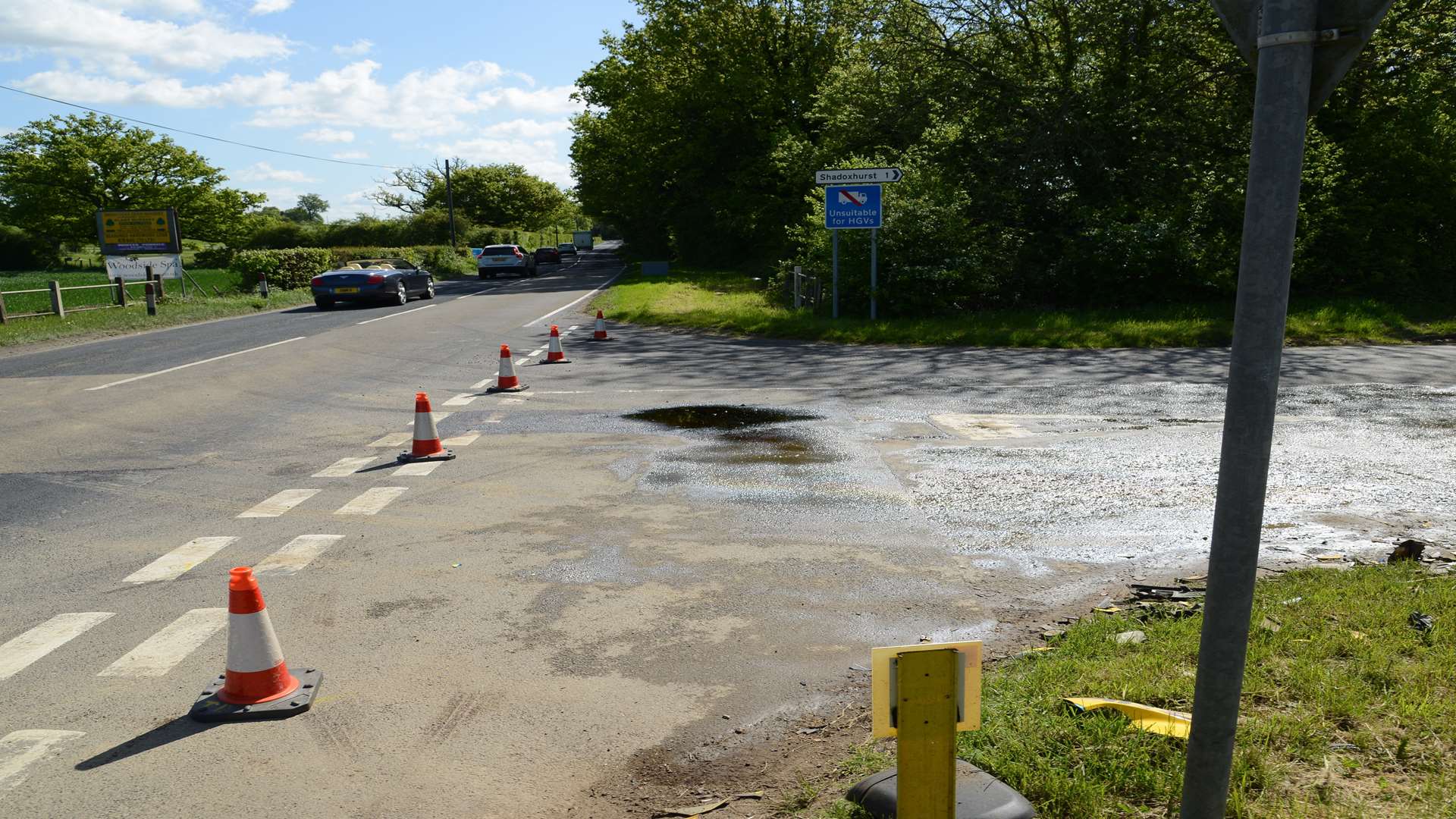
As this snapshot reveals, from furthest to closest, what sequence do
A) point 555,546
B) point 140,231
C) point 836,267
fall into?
point 140,231 < point 836,267 < point 555,546

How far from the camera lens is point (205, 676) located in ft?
13.7

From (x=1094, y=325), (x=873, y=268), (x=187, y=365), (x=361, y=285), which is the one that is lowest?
(x=187, y=365)

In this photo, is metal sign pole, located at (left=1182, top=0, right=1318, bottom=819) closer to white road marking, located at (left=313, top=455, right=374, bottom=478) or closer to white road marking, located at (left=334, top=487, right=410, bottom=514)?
white road marking, located at (left=334, top=487, right=410, bottom=514)

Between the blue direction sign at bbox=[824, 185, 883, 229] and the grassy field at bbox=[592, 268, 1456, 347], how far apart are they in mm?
1829

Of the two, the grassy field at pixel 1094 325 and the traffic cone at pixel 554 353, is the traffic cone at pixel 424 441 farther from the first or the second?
the grassy field at pixel 1094 325

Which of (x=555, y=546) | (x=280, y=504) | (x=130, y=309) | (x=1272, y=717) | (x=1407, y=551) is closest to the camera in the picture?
(x=1272, y=717)

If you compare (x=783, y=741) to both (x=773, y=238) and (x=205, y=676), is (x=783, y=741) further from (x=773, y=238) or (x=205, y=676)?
(x=773, y=238)

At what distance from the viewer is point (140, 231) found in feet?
102

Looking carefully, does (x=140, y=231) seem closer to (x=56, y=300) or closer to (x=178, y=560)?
(x=56, y=300)

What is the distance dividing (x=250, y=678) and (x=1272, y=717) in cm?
378

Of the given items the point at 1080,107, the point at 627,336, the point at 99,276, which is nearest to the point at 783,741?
the point at 627,336

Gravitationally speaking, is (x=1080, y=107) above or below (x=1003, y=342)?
above

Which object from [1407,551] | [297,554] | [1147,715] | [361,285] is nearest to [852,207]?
[1407,551]

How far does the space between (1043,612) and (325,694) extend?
3.28 meters
